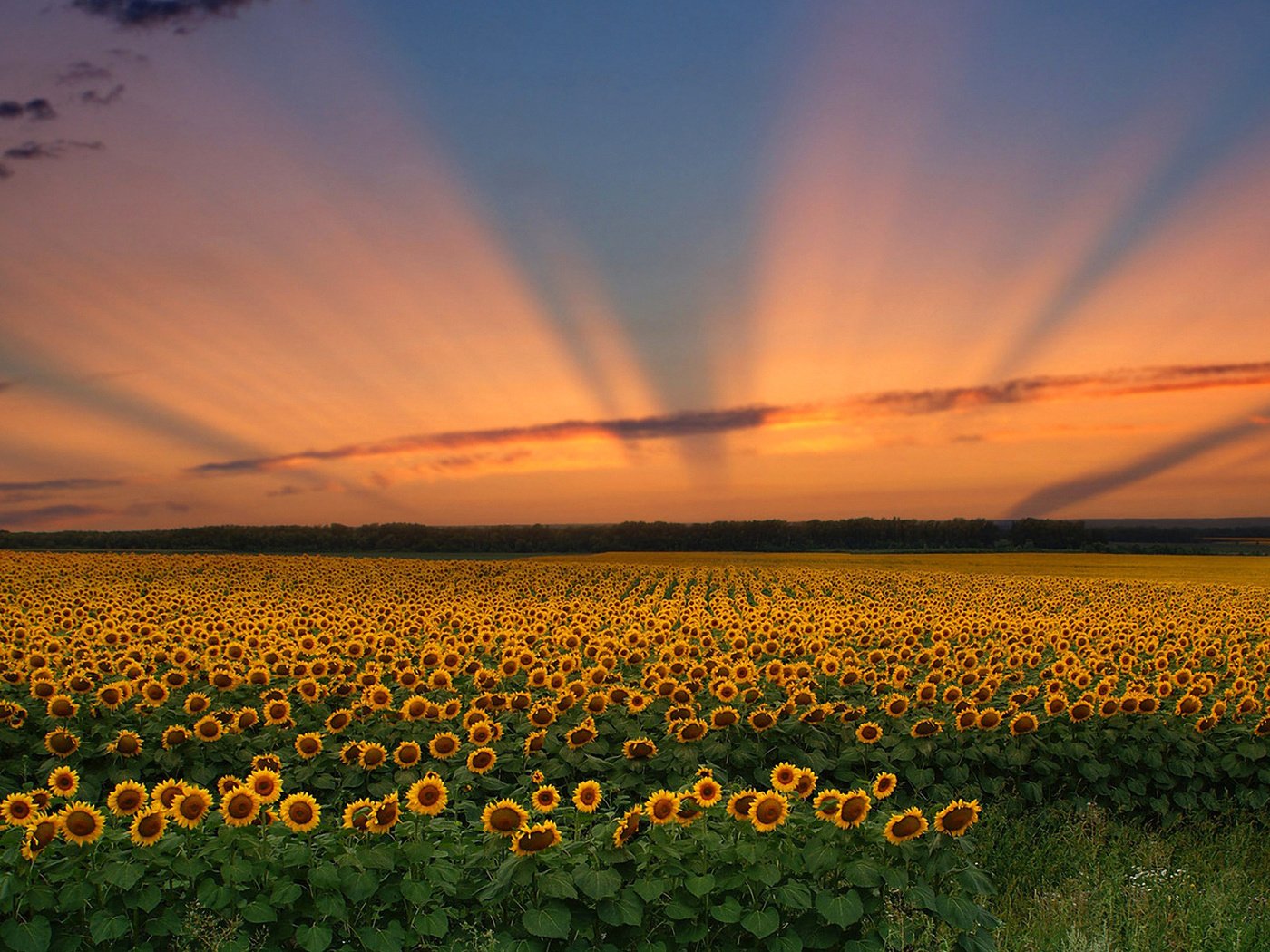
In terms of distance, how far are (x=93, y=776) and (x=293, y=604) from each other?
12410mm

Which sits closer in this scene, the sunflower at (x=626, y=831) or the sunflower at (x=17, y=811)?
the sunflower at (x=626, y=831)

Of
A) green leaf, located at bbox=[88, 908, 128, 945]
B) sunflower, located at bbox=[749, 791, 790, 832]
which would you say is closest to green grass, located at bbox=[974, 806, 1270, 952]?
sunflower, located at bbox=[749, 791, 790, 832]

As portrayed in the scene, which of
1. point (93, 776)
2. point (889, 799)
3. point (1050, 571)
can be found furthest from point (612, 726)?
point (1050, 571)

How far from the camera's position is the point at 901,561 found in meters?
70.6

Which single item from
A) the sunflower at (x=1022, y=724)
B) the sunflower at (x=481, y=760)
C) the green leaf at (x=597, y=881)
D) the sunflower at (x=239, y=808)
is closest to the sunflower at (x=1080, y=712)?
the sunflower at (x=1022, y=724)

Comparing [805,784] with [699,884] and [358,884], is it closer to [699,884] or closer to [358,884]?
[699,884]

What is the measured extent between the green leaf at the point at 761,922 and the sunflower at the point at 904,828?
0.95 m

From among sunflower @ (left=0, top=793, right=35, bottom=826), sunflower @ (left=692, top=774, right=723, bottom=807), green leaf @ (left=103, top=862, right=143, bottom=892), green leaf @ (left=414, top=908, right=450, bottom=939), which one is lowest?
green leaf @ (left=414, top=908, right=450, bottom=939)

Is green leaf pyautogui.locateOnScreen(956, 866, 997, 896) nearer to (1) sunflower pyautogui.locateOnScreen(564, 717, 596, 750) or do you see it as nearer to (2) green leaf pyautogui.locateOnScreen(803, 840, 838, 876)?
(2) green leaf pyautogui.locateOnScreen(803, 840, 838, 876)

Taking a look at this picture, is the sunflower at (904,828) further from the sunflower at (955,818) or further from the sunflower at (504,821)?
the sunflower at (504,821)

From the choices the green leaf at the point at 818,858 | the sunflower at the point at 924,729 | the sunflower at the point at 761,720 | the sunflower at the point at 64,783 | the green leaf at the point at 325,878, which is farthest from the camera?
the sunflower at the point at 924,729

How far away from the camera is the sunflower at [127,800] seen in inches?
256

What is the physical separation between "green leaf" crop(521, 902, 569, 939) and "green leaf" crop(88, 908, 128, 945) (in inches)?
95.0

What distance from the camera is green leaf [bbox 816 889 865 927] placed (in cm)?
589
